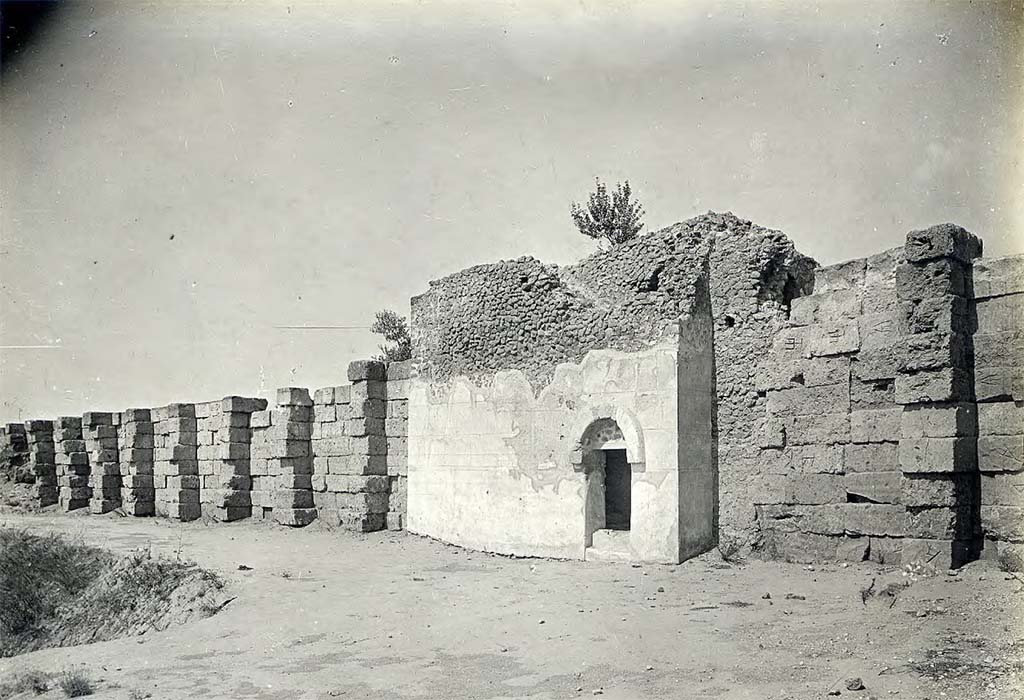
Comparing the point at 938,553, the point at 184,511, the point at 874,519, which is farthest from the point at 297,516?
the point at 938,553

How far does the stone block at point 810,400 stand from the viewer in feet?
32.0

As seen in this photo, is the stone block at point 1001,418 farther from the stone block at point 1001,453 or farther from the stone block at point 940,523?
the stone block at point 940,523

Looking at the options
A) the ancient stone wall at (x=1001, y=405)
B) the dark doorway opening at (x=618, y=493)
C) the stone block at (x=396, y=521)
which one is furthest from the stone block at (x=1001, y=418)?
the stone block at (x=396, y=521)

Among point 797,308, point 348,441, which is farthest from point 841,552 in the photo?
point 348,441

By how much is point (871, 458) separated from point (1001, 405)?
4.30 ft

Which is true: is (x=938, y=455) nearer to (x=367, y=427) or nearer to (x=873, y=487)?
(x=873, y=487)

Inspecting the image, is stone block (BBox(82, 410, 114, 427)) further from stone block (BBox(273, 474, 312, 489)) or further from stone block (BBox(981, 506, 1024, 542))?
stone block (BBox(981, 506, 1024, 542))

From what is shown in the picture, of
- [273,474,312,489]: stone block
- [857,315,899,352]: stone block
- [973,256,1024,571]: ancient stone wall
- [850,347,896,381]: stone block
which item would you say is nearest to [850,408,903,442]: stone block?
[850,347,896,381]: stone block

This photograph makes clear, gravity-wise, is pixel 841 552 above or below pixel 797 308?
below

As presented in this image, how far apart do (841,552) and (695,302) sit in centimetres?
319

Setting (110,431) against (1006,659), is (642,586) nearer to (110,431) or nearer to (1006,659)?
(1006,659)

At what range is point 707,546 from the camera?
1068 centimetres

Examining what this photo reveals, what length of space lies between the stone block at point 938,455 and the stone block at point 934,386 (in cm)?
39

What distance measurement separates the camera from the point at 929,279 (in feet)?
29.4
